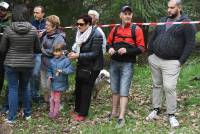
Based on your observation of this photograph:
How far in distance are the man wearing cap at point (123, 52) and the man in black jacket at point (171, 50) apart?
0.32 m

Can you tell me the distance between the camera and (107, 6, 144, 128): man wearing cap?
7949mm

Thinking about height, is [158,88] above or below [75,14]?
below

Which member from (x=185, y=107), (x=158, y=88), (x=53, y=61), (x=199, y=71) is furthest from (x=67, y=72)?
(x=199, y=71)

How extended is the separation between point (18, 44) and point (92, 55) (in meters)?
1.34

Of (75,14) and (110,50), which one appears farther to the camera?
(75,14)

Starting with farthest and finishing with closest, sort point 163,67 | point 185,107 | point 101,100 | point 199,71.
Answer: point 199,71, point 101,100, point 185,107, point 163,67

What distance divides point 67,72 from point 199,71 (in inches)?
205

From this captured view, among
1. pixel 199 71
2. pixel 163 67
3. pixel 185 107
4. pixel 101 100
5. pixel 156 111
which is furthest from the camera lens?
pixel 199 71

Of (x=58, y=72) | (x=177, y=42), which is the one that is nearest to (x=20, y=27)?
(x=58, y=72)

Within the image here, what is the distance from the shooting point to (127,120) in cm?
845

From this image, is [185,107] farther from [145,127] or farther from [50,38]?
[50,38]

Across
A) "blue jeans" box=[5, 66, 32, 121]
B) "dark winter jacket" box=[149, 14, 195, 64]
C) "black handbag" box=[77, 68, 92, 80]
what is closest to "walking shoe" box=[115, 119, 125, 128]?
"black handbag" box=[77, 68, 92, 80]

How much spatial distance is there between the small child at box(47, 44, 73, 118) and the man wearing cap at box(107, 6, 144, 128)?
85cm

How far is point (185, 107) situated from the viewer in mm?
9188
